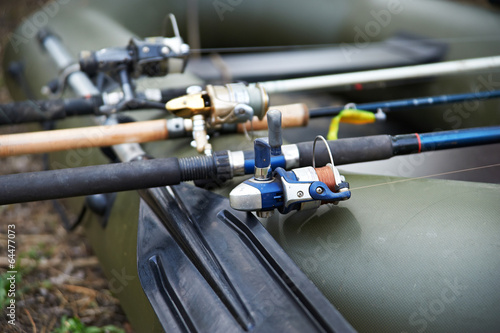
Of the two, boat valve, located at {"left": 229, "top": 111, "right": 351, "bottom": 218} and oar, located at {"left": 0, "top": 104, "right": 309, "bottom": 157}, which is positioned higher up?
boat valve, located at {"left": 229, "top": 111, "right": 351, "bottom": 218}

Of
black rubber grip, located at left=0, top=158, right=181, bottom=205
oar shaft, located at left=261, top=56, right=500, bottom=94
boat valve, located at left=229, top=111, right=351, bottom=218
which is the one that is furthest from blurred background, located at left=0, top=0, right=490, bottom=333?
boat valve, located at left=229, top=111, right=351, bottom=218

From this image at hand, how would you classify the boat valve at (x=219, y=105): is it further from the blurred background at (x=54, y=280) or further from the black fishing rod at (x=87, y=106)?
the blurred background at (x=54, y=280)

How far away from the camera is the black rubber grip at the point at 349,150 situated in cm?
115

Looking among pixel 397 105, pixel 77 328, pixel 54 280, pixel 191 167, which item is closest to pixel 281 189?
pixel 191 167

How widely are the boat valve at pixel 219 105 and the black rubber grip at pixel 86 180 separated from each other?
23 centimetres

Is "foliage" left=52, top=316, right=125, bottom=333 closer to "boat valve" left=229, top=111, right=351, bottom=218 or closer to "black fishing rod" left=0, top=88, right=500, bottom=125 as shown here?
"black fishing rod" left=0, top=88, right=500, bottom=125

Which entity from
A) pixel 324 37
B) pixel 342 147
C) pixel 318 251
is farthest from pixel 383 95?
pixel 318 251

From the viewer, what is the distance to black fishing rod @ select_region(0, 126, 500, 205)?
1.01 metres

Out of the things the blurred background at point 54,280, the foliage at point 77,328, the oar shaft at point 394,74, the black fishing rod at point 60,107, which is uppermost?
the oar shaft at point 394,74

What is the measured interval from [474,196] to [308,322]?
495 millimetres

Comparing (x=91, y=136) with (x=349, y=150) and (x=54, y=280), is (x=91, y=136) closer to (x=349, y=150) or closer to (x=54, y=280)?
(x=349, y=150)

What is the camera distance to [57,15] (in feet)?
8.10

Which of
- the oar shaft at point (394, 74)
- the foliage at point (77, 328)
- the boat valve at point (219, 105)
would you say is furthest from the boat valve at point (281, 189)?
the foliage at point (77, 328)

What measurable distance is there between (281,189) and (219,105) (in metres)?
0.37
